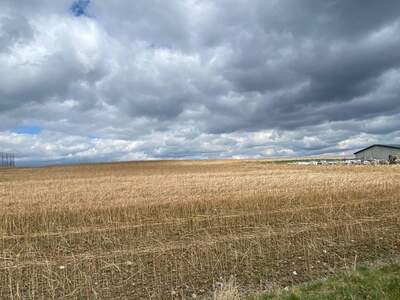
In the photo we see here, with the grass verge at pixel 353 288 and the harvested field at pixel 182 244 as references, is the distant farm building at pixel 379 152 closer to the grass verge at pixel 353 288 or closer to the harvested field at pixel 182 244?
the harvested field at pixel 182 244

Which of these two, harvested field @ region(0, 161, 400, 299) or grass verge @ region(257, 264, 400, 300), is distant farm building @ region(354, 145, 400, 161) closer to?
harvested field @ region(0, 161, 400, 299)

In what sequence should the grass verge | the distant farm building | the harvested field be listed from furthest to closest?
the distant farm building, the harvested field, the grass verge

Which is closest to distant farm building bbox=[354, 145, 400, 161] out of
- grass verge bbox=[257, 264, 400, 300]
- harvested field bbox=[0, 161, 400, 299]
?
harvested field bbox=[0, 161, 400, 299]

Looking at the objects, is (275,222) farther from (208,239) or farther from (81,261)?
(81,261)

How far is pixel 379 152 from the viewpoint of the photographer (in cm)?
11175

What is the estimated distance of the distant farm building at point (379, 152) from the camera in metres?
106

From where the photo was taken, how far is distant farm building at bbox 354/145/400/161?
106 meters

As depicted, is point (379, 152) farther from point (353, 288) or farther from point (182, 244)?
point (353, 288)

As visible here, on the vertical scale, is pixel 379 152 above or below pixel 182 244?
above

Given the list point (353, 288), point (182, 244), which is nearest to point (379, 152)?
point (182, 244)

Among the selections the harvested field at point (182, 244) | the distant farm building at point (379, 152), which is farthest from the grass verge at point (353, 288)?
the distant farm building at point (379, 152)

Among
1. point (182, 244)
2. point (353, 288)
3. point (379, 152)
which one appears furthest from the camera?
point (379, 152)

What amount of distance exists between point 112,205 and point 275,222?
9041 millimetres

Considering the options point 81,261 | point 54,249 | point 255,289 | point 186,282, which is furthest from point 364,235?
point 54,249
